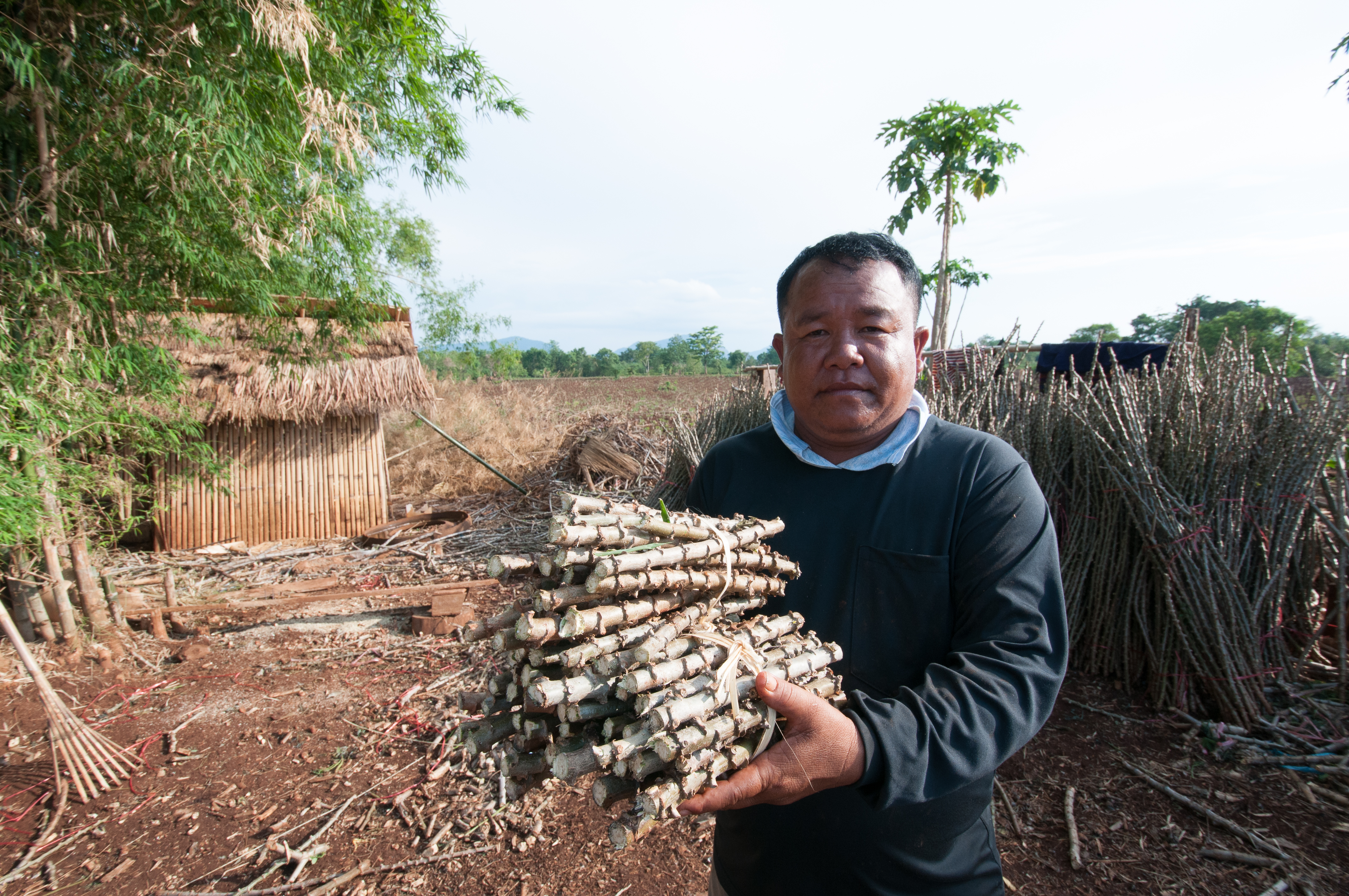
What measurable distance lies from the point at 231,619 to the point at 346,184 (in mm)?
6107

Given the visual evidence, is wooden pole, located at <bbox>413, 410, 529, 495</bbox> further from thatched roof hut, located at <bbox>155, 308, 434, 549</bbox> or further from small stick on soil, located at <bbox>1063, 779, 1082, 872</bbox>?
small stick on soil, located at <bbox>1063, 779, 1082, 872</bbox>

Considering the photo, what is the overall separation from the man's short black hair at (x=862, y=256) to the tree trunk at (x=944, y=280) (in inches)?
349

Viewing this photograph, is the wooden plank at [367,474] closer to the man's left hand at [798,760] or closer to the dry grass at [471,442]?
the dry grass at [471,442]

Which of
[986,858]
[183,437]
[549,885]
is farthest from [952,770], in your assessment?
[183,437]

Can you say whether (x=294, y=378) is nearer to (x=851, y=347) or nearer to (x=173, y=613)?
(x=173, y=613)

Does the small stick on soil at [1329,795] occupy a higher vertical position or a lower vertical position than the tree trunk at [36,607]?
lower

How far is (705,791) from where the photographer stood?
1.11 meters

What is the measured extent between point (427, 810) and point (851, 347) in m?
3.66

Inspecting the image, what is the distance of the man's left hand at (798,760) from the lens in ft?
3.65

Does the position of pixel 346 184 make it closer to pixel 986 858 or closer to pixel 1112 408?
pixel 1112 408

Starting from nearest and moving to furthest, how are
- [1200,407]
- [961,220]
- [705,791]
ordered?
[705,791] < [1200,407] < [961,220]

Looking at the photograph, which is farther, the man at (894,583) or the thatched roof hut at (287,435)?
the thatched roof hut at (287,435)

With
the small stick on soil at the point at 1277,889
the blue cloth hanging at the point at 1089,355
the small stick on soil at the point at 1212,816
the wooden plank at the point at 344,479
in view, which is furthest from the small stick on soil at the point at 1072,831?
the wooden plank at the point at 344,479

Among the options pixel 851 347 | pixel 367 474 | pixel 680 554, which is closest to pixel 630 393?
pixel 367 474
